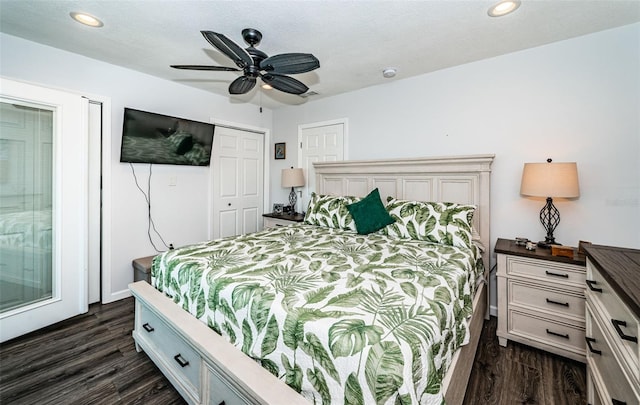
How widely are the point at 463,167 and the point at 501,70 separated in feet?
3.19

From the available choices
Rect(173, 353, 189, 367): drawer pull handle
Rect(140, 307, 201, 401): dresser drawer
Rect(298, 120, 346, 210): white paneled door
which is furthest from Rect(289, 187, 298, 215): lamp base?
Rect(173, 353, 189, 367): drawer pull handle

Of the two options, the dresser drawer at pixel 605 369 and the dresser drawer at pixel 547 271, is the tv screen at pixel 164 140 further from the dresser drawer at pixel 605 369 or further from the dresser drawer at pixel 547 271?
the dresser drawer at pixel 605 369

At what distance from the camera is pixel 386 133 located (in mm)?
3311

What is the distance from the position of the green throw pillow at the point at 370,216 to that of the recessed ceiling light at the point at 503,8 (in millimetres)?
1709

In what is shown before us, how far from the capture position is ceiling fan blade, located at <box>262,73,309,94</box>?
206 centimetres

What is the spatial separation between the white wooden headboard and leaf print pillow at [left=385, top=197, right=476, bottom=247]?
0.27 m

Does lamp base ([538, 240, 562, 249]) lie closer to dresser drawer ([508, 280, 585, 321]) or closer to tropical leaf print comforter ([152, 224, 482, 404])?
dresser drawer ([508, 280, 585, 321])

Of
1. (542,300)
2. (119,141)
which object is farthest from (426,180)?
(119,141)

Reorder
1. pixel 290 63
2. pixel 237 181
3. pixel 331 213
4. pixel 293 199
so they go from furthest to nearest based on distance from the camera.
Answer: pixel 293 199 < pixel 237 181 < pixel 331 213 < pixel 290 63

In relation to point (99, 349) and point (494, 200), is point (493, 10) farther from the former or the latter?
point (99, 349)

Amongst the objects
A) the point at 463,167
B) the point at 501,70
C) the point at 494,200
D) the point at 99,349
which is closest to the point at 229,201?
the point at 99,349

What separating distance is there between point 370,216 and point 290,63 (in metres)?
1.56

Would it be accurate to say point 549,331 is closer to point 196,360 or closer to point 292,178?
point 196,360

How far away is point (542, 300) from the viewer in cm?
201
